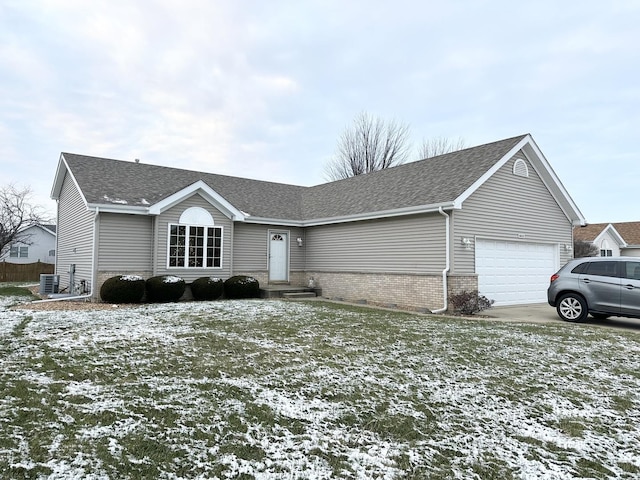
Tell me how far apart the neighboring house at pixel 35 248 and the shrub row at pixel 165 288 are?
30173mm

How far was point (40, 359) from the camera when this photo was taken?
18.5ft

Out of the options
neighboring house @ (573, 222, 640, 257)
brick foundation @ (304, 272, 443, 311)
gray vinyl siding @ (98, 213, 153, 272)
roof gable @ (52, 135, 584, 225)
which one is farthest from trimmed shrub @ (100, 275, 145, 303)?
neighboring house @ (573, 222, 640, 257)

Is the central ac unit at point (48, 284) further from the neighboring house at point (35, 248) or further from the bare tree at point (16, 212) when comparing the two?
the neighboring house at point (35, 248)

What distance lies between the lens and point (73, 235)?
16094 mm

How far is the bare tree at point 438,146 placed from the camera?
35.9m

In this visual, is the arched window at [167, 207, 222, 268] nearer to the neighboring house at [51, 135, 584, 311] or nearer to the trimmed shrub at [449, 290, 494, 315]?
the neighboring house at [51, 135, 584, 311]

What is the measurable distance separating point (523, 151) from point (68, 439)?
1489 cm

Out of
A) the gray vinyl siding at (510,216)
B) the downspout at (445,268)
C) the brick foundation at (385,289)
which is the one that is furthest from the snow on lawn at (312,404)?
the gray vinyl siding at (510,216)

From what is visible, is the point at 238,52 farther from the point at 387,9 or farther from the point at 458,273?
the point at 458,273

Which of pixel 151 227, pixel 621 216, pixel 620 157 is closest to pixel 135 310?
pixel 151 227

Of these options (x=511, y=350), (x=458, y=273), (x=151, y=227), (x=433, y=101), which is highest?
(x=433, y=101)

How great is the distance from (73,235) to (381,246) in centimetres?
1198

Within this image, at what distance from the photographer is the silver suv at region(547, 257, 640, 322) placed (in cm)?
945

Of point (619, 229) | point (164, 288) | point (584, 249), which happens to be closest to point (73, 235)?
point (164, 288)
